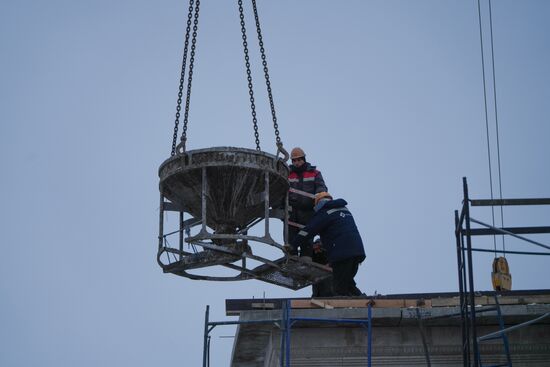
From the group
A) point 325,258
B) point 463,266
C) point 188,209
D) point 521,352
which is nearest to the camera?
point 463,266

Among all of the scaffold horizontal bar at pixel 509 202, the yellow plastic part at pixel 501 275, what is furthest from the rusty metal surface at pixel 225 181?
the scaffold horizontal bar at pixel 509 202

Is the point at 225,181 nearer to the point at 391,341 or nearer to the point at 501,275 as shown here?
the point at 391,341

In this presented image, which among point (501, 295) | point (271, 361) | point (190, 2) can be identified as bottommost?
point (271, 361)

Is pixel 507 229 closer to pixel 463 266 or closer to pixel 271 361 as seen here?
pixel 463 266

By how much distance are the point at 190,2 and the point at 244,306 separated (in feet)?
16.8

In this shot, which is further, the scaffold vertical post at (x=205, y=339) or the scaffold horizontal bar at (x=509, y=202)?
the scaffold vertical post at (x=205, y=339)

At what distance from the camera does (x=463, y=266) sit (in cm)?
1420

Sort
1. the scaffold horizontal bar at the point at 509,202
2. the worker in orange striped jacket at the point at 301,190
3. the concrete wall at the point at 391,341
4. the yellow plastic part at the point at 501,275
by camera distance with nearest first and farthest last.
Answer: the scaffold horizontal bar at the point at 509,202, the concrete wall at the point at 391,341, the yellow plastic part at the point at 501,275, the worker in orange striped jacket at the point at 301,190

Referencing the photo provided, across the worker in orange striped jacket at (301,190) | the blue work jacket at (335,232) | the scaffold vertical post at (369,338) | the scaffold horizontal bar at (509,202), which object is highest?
the worker in orange striped jacket at (301,190)

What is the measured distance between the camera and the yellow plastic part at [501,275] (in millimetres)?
18969

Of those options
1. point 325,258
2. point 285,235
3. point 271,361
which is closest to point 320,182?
point 325,258

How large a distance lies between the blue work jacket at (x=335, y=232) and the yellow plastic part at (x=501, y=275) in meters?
2.24

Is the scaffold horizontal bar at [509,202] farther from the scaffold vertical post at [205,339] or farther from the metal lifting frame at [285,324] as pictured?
the scaffold vertical post at [205,339]

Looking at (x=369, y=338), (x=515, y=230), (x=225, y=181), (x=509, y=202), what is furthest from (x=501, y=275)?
(x=225, y=181)
